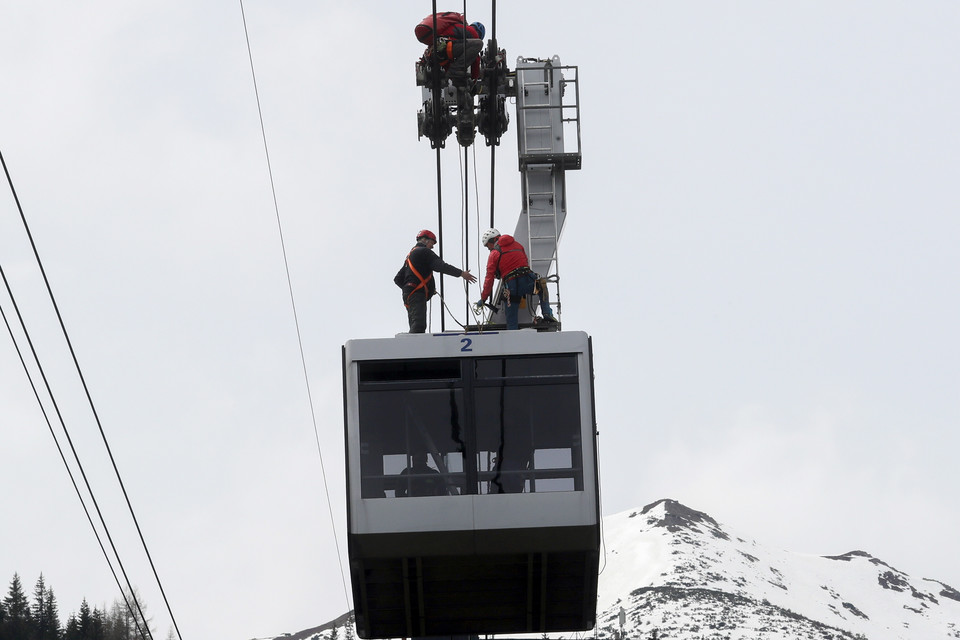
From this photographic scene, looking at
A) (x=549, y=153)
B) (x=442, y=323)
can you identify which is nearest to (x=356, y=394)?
(x=442, y=323)

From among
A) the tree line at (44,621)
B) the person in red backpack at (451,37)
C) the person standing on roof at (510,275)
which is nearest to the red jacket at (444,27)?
the person in red backpack at (451,37)

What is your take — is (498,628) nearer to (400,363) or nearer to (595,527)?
(595,527)

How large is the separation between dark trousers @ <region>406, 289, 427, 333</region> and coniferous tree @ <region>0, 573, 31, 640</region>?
2505 inches

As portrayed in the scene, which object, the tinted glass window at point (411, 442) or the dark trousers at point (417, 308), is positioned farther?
the dark trousers at point (417, 308)

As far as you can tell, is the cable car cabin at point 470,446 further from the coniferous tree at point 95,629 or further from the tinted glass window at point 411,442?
the coniferous tree at point 95,629

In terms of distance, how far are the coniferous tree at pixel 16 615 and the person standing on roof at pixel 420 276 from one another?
6362 centimetres

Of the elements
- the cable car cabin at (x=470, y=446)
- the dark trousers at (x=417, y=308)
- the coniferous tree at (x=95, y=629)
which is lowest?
the coniferous tree at (x=95, y=629)

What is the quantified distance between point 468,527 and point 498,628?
2.70 meters

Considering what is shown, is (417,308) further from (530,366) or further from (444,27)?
(444,27)

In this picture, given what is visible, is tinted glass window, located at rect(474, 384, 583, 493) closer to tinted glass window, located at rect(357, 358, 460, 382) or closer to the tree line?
tinted glass window, located at rect(357, 358, 460, 382)

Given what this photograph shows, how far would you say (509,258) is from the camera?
16156mm

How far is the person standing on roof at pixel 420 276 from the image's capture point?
51.9 ft

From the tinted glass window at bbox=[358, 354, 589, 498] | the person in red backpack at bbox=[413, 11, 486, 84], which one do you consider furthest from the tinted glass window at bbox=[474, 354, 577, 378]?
the person in red backpack at bbox=[413, 11, 486, 84]

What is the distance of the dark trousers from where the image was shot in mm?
15797
